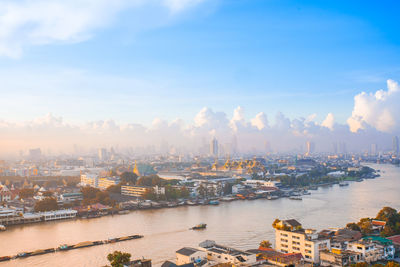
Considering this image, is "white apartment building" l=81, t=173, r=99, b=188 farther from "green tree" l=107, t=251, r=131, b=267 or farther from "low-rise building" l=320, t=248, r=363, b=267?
"low-rise building" l=320, t=248, r=363, b=267

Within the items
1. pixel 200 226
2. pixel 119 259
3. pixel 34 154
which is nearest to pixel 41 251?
pixel 119 259

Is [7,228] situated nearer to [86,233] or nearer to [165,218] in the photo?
[86,233]

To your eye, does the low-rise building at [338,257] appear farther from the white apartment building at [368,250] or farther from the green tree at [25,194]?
the green tree at [25,194]

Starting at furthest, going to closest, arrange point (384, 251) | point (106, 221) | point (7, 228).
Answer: point (106, 221)
point (7, 228)
point (384, 251)

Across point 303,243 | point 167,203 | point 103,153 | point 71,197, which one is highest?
point 103,153

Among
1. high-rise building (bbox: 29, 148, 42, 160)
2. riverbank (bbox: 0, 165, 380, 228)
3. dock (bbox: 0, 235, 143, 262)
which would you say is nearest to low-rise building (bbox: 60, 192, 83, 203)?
riverbank (bbox: 0, 165, 380, 228)

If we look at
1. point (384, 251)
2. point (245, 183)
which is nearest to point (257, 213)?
point (384, 251)

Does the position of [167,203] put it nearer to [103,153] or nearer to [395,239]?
[395,239]
